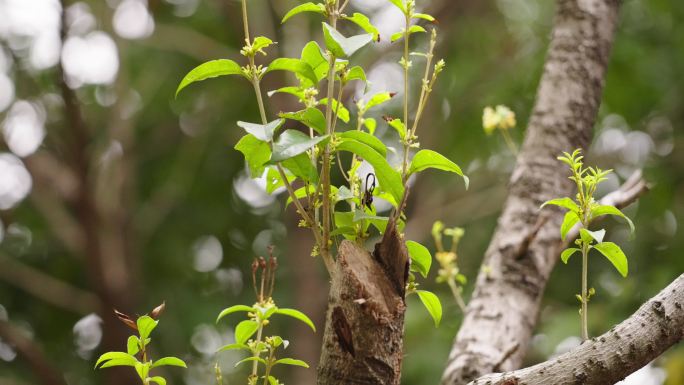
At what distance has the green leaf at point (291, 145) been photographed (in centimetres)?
90

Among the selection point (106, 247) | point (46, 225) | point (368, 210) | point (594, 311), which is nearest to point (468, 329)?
point (368, 210)

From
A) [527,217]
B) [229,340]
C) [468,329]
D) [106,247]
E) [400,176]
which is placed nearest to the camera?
[400,176]

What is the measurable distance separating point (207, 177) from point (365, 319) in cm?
443

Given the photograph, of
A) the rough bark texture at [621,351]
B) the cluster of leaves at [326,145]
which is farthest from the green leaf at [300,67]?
the rough bark texture at [621,351]

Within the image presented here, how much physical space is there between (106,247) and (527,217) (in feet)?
9.60

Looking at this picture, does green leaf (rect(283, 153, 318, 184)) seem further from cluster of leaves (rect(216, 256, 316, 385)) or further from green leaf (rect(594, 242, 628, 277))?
green leaf (rect(594, 242, 628, 277))

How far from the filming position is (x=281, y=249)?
16.2ft

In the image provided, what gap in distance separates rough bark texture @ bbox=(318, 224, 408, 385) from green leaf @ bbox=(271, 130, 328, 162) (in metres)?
0.14

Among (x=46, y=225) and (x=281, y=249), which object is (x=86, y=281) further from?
(x=281, y=249)

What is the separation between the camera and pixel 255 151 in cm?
99

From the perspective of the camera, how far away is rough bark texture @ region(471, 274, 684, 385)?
3.04 feet

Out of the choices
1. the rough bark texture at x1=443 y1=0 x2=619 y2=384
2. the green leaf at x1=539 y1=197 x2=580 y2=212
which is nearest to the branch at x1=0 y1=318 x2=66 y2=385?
the rough bark texture at x1=443 y1=0 x2=619 y2=384

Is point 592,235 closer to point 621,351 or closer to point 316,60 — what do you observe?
point 621,351

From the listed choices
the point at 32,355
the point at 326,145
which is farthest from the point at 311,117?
the point at 32,355
